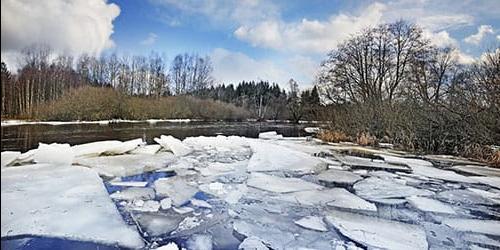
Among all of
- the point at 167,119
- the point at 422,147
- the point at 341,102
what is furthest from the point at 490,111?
the point at 167,119

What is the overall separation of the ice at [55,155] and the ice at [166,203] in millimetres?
2984

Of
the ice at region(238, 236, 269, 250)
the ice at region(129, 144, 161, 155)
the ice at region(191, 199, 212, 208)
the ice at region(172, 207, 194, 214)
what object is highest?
the ice at region(129, 144, 161, 155)

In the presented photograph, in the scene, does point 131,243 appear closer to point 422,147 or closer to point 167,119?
point 422,147

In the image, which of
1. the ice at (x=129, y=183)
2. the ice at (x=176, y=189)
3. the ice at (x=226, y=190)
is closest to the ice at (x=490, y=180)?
the ice at (x=226, y=190)

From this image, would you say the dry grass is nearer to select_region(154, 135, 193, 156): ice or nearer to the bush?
select_region(154, 135, 193, 156): ice

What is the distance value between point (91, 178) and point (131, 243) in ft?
8.48

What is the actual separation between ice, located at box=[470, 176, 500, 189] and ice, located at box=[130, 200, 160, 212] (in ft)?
16.8

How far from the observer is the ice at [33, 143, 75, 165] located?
630cm

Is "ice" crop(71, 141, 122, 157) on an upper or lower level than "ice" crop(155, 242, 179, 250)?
upper

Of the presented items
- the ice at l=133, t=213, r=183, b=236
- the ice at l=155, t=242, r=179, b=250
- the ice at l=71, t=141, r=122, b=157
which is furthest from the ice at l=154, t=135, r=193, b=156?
the ice at l=155, t=242, r=179, b=250

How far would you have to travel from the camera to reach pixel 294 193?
4777mm

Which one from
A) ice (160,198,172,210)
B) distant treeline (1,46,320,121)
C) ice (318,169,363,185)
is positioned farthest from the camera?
distant treeline (1,46,320,121)

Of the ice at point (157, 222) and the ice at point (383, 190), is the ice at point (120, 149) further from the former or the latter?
the ice at point (383, 190)

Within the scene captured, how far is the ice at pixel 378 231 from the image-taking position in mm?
2988
